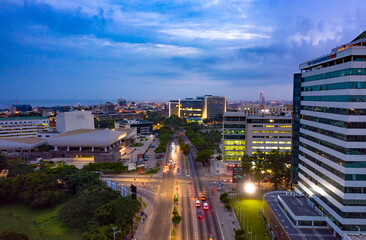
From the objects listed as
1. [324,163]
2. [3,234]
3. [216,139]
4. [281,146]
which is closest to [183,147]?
[216,139]

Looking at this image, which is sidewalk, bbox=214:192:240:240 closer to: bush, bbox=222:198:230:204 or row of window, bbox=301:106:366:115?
bush, bbox=222:198:230:204

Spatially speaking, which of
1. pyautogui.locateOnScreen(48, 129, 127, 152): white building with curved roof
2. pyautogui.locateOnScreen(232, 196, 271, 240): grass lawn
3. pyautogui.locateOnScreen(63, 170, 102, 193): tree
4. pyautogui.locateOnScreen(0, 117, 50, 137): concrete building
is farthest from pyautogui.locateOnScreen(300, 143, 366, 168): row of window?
pyautogui.locateOnScreen(0, 117, 50, 137): concrete building

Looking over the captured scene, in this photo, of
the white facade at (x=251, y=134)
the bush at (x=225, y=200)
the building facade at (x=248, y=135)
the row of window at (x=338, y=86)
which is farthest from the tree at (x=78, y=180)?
the row of window at (x=338, y=86)

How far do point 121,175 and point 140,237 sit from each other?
40354 mm

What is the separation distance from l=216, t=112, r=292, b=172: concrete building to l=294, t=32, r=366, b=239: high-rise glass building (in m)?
38.4

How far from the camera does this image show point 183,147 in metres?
104

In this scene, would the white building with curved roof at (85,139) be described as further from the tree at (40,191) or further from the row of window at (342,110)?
the row of window at (342,110)

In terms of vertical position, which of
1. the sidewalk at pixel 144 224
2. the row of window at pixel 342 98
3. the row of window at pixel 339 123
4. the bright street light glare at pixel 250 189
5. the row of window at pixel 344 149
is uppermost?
the row of window at pixel 342 98

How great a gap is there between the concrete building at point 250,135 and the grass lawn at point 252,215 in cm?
2672

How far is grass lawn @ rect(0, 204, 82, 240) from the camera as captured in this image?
1761 inches

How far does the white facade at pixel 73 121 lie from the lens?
398 feet

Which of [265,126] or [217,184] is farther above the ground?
[265,126]

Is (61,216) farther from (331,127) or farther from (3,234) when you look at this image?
(331,127)

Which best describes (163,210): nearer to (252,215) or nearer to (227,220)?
(227,220)
